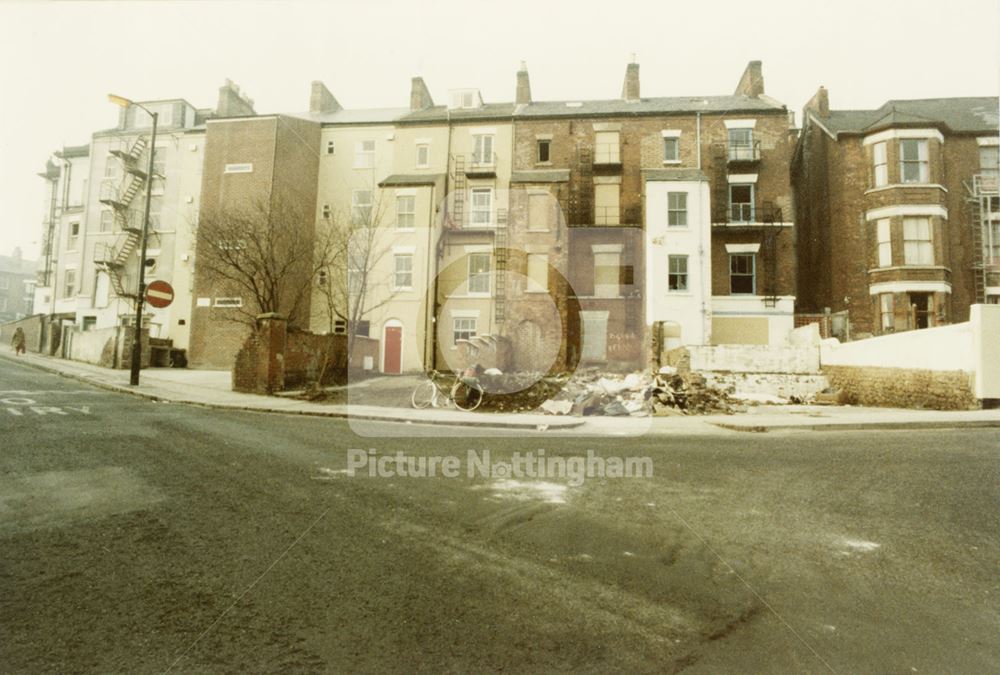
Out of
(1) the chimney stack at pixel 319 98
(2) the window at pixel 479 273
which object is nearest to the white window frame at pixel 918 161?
(2) the window at pixel 479 273

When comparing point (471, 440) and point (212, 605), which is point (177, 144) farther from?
point (212, 605)

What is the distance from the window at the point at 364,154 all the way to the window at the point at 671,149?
17.3 m

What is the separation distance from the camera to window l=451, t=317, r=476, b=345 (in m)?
27.8

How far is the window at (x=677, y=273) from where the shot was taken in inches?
1019

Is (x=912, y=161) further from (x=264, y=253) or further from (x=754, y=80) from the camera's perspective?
(x=264, y=253)

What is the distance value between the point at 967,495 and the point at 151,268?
38.1 meters

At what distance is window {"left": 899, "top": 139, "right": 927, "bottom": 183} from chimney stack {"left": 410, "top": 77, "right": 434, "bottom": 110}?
2649cm

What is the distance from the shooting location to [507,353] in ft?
85.5

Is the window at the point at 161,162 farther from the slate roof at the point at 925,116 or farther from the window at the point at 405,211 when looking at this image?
the slate roof at the point at 925,116

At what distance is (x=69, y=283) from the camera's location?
35.1 meters

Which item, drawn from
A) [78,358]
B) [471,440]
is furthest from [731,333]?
[78,358]

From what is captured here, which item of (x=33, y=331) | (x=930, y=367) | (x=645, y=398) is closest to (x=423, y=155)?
(x=645, y=398)

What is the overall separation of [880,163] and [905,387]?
54.1 ft

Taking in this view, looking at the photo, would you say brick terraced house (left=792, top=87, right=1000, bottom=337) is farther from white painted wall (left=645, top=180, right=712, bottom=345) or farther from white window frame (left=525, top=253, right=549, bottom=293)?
white window frame (left=525, top=253, right=549, bottom=293)
